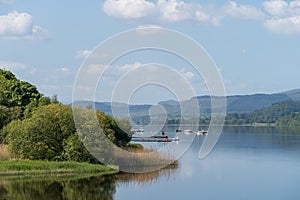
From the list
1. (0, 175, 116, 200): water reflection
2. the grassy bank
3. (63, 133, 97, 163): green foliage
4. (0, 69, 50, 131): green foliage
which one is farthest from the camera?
(0, 69, 50, 131): green foliage

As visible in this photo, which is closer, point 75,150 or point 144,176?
point 144,176

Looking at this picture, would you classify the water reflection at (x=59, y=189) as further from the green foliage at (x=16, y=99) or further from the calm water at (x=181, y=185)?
the green foliage at (x=16, y=99)

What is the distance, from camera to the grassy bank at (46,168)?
30609 mm

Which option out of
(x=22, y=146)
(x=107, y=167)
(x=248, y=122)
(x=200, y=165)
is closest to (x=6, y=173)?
(x=22, y=146)

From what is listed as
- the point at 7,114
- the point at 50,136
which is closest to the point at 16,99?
the point at 7,114

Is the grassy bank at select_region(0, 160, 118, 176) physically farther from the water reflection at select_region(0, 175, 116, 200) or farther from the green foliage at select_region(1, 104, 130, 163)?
the water reflection at select_region(0, 175, 116, 200)

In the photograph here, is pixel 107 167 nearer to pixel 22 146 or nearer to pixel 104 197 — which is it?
pixel 22 146

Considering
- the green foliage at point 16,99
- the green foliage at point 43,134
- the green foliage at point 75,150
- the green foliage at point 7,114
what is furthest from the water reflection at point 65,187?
the green foliage at point 16,99

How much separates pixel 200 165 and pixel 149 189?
12762 mm

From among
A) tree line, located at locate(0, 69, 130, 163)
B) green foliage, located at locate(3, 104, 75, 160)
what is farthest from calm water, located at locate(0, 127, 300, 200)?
green foliage, located at locate(3, 104, 75, 160)

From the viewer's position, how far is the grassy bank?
30609 mm

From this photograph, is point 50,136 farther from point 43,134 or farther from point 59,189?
point 59,189

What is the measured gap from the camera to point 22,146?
33.1 meters

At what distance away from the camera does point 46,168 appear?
103 ft
